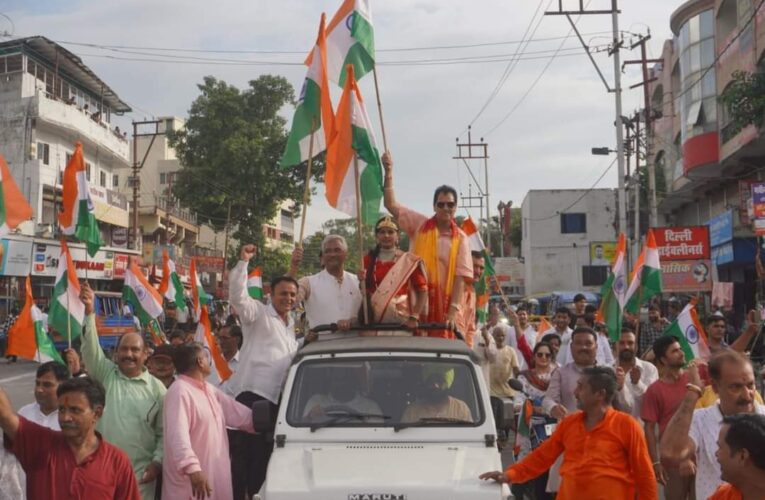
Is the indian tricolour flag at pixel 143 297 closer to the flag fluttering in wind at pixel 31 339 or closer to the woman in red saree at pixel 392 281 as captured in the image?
the flag fluttering in wind at pixel 31 339

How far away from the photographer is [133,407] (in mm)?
5332

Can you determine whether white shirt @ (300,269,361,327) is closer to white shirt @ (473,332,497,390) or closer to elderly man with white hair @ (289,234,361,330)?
elderly man with white hair @ (289,234,361,330)

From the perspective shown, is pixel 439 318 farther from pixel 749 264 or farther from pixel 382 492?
pixel 749 264

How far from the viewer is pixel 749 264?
26.9 metres

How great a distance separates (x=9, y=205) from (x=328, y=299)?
2802 mm

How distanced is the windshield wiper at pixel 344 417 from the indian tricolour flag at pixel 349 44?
4.06m

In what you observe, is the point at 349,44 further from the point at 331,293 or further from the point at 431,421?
the point at 431,421

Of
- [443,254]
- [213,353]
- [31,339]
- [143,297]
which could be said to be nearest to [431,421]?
[443,254]

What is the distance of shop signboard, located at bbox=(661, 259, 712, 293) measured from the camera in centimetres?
2458

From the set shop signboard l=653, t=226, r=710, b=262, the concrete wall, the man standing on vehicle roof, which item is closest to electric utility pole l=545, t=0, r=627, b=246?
shop signboard l=653, t=226, r=710, b=262

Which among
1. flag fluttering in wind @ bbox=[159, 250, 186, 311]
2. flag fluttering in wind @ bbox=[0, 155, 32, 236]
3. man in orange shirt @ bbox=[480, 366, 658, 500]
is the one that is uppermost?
flag fluttering in wind @ bbox=[0, 155, 32, 236]

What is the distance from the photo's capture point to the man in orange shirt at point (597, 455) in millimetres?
4664

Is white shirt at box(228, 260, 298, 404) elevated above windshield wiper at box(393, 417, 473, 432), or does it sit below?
above

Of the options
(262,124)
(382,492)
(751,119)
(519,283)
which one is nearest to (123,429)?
(382,492)
